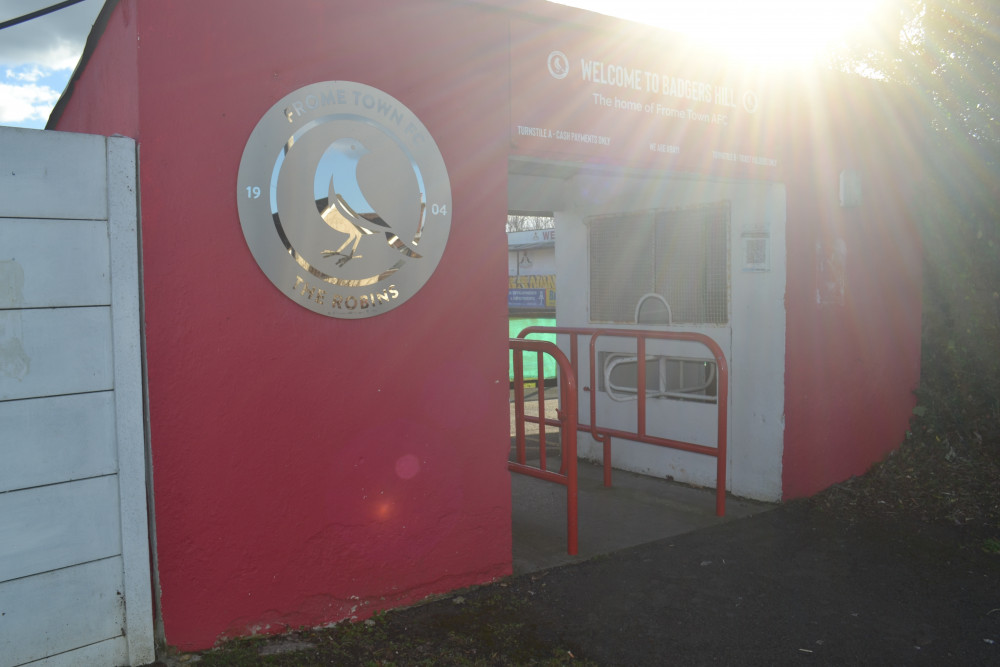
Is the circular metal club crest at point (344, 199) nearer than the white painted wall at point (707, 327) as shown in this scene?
Yes

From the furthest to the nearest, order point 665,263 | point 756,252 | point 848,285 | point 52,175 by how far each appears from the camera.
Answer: point 665,263 → point 848,285 → point 756,252 → point 52,175

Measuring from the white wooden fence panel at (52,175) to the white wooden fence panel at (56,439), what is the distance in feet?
2.29

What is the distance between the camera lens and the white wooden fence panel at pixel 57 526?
2.73m

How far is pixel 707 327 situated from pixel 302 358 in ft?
11.1

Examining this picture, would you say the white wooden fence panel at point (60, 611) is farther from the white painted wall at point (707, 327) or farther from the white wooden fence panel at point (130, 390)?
the white painted wall at point (707, 327)

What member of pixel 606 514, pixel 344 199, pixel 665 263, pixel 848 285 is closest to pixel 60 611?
pixel 344 199

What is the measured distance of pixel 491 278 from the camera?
3863mm

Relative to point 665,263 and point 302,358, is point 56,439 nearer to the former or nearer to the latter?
point 302,358

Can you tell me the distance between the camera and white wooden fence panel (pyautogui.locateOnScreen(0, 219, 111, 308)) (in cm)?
271

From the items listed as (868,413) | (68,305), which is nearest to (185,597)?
(68,305)

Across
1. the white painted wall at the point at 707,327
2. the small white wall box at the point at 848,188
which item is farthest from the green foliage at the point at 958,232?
the white painted wall at the point at 707,327

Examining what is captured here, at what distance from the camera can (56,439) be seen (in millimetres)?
2820

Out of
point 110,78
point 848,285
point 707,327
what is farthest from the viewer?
point 707,327

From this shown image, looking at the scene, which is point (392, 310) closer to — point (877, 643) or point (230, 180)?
point (230, 180)
